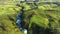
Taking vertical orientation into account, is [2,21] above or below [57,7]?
below

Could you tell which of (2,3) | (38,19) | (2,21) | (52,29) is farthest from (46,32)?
(2,3)

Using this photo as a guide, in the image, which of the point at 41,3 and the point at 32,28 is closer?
the point at 32,28

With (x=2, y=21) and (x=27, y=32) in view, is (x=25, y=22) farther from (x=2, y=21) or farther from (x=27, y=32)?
(x=2, y=21)

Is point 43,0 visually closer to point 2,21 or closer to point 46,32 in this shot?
point 46,32

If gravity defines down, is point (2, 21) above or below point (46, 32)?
above

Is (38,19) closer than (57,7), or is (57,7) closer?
(38,19)

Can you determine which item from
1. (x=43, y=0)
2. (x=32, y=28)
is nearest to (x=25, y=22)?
(x=32, y=28)

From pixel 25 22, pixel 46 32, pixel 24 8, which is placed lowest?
pixel 46 32

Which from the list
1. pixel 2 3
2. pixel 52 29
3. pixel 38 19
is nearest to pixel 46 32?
pixel 52 29
